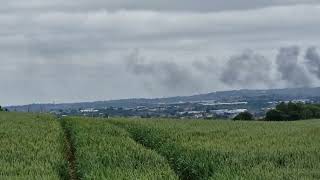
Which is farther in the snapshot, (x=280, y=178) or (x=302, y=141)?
(x=302, y=141)

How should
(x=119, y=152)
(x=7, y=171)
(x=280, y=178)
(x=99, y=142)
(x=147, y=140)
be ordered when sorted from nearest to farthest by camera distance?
(x=280, y=178), (x=7, y=171), (x=119, y=152), (x=99, y=142), (x=147, y=140)

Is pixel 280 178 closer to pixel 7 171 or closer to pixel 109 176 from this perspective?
pixel 109 176

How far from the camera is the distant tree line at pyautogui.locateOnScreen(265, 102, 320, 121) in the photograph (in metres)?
95.7

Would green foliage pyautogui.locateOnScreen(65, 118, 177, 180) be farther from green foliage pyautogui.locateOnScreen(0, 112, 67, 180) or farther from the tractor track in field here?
green foliage pyautogui.locateOnScreen(0, 112, 67, 180)

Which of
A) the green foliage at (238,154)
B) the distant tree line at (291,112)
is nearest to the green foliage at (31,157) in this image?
the green foliage at (238,154)

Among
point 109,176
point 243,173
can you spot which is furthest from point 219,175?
point 109,176

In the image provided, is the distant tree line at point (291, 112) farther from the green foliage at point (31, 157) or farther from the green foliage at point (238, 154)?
the green foliage at point (31, 157)

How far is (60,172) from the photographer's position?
22.5m

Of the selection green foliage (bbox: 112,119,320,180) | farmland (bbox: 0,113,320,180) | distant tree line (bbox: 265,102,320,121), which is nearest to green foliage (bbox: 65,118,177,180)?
farmland (bbox: 0,113,320,180)

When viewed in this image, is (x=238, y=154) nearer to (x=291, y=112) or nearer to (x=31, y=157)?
(x=31, y=157)

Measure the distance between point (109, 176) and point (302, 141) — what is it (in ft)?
48.8

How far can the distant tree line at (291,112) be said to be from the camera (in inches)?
3767

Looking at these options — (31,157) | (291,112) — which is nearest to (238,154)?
(31,157)

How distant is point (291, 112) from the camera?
97125 mm
